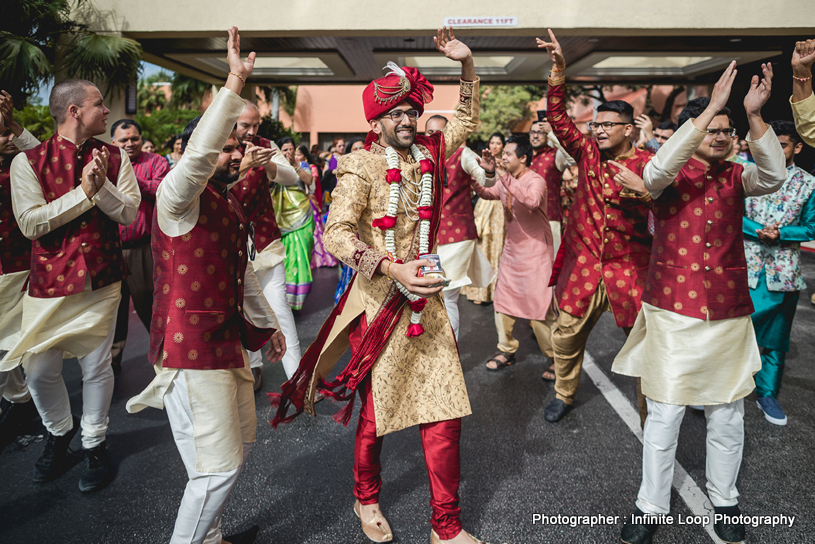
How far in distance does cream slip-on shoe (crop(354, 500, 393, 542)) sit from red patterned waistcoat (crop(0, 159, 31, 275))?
2984 mm

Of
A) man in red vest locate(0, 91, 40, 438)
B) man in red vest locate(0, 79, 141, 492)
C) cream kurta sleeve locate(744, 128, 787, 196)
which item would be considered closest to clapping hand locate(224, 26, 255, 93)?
man in red vest locate(0, 79, 141, 492)

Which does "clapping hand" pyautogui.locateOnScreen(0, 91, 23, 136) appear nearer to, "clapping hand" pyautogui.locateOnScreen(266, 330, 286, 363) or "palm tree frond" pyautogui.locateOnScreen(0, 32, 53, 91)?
"clapping hand" pyautogui.locateOnScreen(266, 330, 286, 363)

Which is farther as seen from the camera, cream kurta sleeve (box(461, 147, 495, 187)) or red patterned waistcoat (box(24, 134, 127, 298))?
cream kurta sleeve (box(461, 147, 495, 187))

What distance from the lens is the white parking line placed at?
2709 millimetres

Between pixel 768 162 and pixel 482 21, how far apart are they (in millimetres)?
7177

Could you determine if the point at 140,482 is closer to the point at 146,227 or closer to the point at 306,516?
the point at 306,516

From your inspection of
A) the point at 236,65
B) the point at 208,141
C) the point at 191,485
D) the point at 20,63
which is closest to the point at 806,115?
the point at 236,65

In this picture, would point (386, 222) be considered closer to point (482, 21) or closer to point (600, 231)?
point (600, 231)

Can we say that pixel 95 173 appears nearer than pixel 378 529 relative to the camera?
No

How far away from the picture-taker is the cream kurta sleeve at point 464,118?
107 inches

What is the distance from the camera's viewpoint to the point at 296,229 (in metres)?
5.57

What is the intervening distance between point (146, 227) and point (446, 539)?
3.45 metres

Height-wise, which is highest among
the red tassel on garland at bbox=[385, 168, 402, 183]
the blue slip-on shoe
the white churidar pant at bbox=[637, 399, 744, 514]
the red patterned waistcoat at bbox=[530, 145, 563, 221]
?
the red tassel on garland at bbox=[385, 168, 402, 183]

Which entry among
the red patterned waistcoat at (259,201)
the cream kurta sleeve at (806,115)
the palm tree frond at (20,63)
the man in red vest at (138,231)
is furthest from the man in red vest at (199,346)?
the palm tree frond at (20,63)
